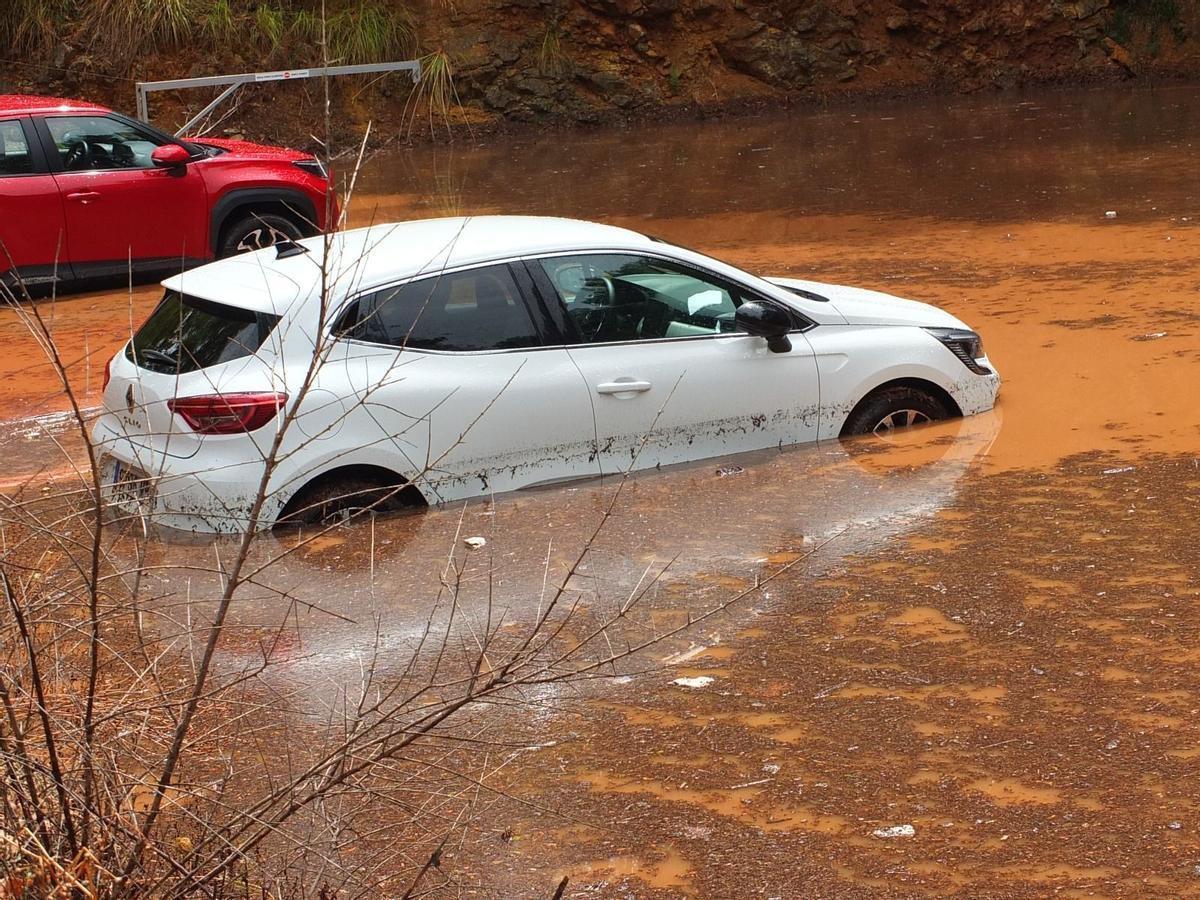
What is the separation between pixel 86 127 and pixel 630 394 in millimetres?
7941

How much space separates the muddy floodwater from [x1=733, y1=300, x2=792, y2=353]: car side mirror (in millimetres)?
605

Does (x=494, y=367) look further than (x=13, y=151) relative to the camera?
No

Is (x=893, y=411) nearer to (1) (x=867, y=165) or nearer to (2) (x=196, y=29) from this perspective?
(1) (x=867, y=165)

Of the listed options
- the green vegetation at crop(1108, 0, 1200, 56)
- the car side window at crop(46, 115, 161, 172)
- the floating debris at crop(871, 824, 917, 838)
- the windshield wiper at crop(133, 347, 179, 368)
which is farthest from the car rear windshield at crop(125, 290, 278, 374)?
the green vegetation at crop(1108, 0, 1200, 56)

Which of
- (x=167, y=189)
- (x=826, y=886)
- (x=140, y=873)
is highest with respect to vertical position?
(x=167, y=189)

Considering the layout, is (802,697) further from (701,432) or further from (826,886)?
(701,432)

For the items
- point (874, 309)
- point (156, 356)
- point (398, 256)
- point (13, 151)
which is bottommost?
point (874, 309)

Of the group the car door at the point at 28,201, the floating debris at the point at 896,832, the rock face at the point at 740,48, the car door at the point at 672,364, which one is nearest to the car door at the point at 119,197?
the car door at the point at 28,201

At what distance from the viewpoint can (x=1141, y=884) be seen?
4125mm

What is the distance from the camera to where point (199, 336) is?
731 cm

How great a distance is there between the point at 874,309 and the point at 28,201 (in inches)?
315

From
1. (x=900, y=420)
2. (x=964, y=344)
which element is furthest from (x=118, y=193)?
(x=964, y=344)

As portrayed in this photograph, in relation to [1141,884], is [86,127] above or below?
above

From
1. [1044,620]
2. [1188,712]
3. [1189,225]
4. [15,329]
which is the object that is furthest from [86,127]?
[1188,712]
